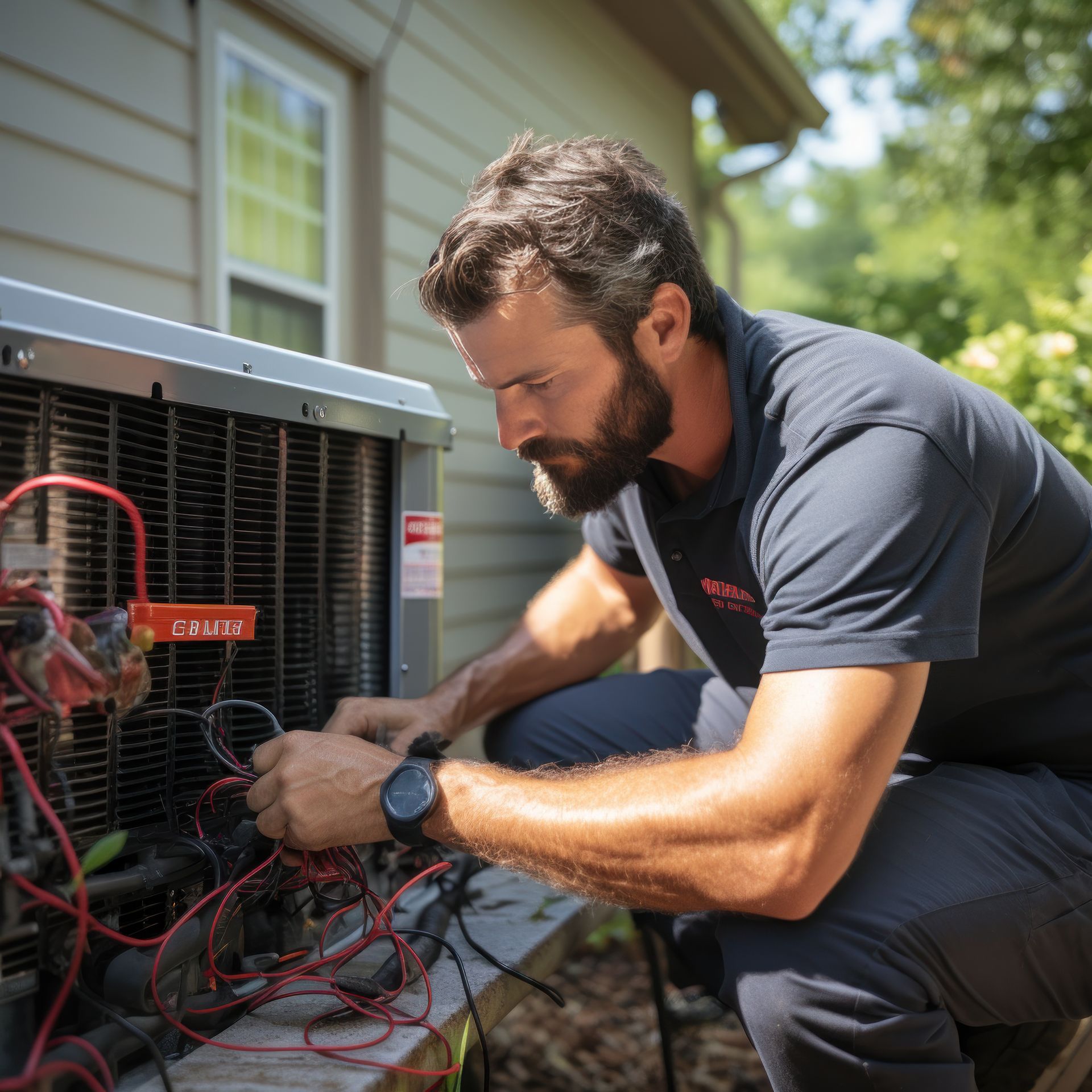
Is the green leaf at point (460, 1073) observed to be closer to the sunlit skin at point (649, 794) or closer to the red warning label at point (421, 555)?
the sunlit skin at point (649, 794)

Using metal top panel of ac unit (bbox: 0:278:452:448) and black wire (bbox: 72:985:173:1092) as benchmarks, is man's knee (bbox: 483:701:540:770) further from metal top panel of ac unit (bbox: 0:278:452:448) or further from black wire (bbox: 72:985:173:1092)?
Answer: black wire (bbox: 72:985:173:1092)

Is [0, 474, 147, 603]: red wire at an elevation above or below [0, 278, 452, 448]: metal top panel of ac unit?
below

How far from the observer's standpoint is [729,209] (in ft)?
20.4

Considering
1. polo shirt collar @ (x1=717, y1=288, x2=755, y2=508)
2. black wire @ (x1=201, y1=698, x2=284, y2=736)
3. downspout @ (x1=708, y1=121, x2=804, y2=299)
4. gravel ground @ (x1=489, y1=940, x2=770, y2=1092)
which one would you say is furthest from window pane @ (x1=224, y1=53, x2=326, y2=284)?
downspout @ (x1=708, y1=121, x2=804, y2=299)

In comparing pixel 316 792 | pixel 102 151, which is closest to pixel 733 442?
pixel 316 792

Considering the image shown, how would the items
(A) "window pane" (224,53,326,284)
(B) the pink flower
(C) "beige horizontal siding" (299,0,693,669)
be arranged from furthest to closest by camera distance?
(B) the pink flower, (C) "beige horizontal siding" (299,0,693,669), (A) "window pane" (224,53,326,284)

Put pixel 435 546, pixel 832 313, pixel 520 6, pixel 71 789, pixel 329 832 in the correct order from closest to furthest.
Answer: pixel 71 789
pixel 329 832
pixel 435 546
pixel 520 6
pixel 832 313

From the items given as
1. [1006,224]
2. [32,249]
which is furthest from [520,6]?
[1006,224]

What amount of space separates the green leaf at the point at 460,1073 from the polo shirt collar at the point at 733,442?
883mm

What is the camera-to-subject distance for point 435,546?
172 cm

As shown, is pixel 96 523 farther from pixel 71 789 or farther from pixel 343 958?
pixel 343 958

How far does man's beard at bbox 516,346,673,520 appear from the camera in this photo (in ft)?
5.07

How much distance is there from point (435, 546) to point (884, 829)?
90 centimetres

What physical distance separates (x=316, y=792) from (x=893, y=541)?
2.64 ft
